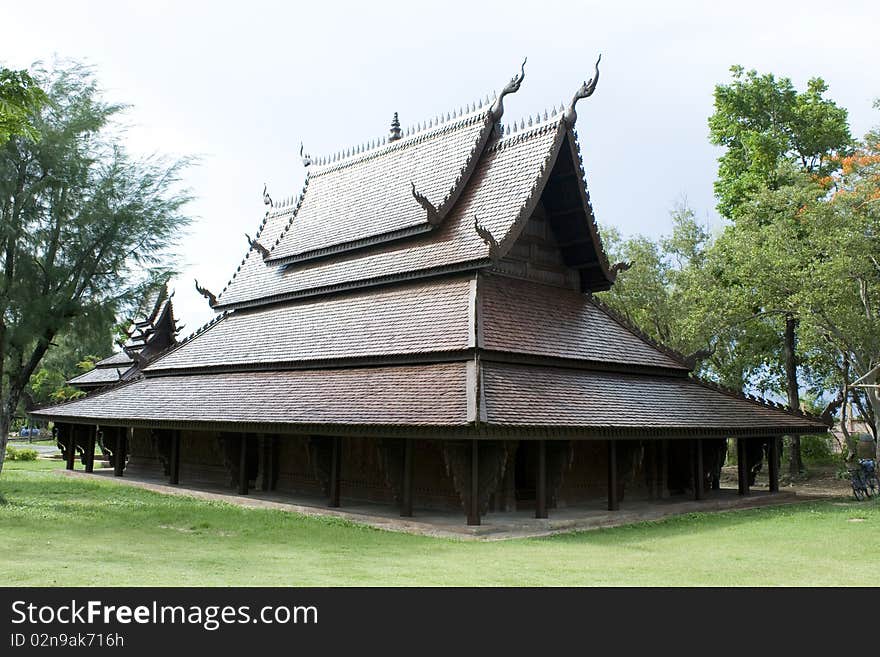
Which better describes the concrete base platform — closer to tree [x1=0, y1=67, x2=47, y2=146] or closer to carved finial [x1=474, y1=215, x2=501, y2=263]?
carved finial [x1=474, y1=215, x2=501, y2=263]

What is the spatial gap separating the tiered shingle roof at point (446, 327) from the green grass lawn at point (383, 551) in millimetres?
1856

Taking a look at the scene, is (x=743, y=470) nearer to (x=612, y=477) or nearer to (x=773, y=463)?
(x=773, y=463)

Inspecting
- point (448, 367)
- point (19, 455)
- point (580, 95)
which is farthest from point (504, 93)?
point (19, 455)

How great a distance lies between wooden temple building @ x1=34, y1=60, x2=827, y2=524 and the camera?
46.3 ft

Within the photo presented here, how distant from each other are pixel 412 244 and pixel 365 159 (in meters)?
5.49

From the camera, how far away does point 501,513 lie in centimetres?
1485

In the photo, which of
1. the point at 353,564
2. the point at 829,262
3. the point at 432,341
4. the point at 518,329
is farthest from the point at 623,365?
the point at 353,564

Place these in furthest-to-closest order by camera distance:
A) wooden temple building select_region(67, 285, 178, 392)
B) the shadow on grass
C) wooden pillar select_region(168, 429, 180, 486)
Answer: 1. wooden temple building select_region(67, 285, 178, 392)
2. wooden pillar select_region(168, 429, 180, 486)
3. the shadow on grass

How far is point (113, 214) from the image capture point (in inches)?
720

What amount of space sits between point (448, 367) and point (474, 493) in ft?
8.12

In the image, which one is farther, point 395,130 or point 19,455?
point 19,455

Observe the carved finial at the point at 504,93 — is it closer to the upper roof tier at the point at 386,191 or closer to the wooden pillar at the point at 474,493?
the upper roof tier at the point at 386,191

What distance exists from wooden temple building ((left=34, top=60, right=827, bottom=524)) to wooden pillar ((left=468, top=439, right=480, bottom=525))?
0.03m

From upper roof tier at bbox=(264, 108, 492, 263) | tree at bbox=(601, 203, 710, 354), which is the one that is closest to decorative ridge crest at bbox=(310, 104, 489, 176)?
upper roof tier at bbox=(264, 108, 492, 263)
